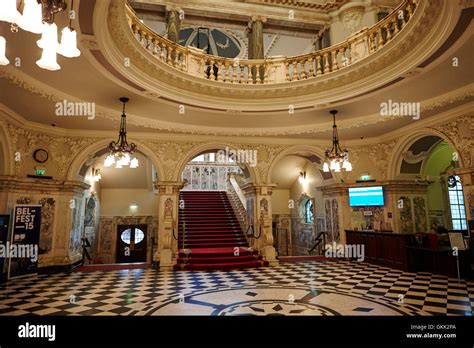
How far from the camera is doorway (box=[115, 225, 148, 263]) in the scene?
12.9 metres

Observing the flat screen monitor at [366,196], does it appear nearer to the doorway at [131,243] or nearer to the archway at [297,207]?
the archway at [297,207]

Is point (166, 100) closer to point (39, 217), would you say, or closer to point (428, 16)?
point (39, 217)

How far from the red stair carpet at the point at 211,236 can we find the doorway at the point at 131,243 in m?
2.05

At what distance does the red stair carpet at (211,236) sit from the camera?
354 inches

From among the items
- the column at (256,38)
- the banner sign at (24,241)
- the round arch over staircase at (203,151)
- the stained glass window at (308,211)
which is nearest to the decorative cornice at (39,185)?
the banner sign at (24,241)

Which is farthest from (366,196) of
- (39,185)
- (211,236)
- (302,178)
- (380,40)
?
(39,185)

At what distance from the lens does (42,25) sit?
7.06 feet

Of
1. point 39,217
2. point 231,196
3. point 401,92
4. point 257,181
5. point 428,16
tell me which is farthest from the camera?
point 231,196

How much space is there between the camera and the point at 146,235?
1337 cm

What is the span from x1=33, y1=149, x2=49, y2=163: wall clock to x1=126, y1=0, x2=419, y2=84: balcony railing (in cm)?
429

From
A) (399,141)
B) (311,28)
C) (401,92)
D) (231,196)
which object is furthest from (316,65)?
(231,196)

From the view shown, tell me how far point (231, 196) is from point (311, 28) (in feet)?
26.2

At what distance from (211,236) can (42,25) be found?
9.75m

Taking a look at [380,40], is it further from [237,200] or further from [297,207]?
[237,200]
